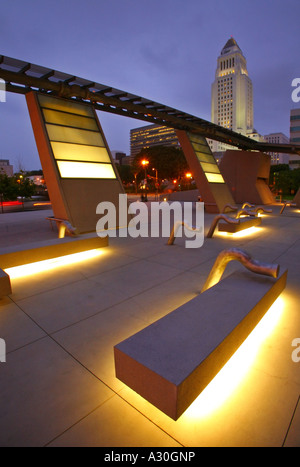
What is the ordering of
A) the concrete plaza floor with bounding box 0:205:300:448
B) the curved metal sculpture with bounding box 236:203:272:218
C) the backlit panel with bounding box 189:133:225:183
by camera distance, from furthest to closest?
the backlit panel with bounding box 189:133:225:183, the curved metal sculpture with bounding box 236:203:272:218, the concrete plaza floor with bounding box 0:205:300:448

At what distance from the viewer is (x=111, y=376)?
2.78 meters

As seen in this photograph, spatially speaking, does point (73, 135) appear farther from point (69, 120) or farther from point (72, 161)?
point (72, 161)

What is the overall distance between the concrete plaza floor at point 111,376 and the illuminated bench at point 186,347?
22 cm

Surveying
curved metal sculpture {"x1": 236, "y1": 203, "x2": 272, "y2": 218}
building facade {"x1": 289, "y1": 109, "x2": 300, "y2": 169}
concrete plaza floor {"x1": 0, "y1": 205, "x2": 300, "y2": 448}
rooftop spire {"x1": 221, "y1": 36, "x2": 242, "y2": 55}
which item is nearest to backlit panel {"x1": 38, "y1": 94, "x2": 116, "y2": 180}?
curved metal sculpture {"x1": 236, "y1": 203, "x2": 272, "y2": 218}

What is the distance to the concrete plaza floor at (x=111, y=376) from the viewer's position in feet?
6.91

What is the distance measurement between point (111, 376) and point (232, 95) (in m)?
196

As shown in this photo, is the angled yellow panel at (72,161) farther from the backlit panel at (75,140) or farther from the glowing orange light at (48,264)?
the glowing orange light at (48,264)

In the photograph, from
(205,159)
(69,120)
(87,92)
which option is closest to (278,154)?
(205,159)

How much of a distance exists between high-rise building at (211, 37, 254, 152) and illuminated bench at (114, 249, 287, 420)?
169 metres

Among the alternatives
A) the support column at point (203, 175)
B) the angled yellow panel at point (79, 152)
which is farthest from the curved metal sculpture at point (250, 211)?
the angled yellow panel at point (79, 152)

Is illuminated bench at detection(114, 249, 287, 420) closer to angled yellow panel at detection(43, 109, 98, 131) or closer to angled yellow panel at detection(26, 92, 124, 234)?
angled yellow panel at detection(26, 92, 124, 234)

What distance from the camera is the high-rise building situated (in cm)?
16162

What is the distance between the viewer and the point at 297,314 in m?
4.11

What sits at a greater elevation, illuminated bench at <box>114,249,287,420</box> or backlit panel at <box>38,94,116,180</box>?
backlit panel at <box>38,94,116,180</box>
